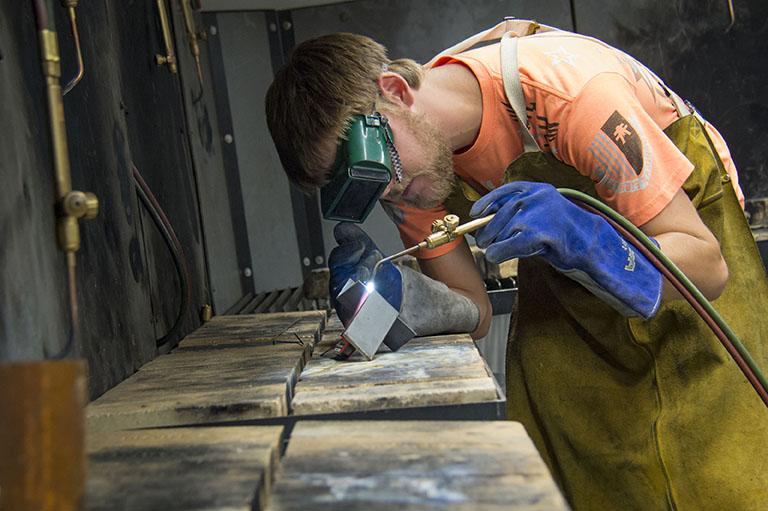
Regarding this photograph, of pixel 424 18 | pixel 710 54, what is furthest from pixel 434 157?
pixel 710 54

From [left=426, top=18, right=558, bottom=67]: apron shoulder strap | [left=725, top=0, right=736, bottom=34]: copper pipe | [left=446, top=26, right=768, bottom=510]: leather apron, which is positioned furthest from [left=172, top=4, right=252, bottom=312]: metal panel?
[left=725, top=0, right=736, bottom=34]: copper pipe

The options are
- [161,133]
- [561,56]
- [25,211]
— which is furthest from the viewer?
[161,133]

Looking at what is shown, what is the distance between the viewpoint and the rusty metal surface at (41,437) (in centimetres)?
76

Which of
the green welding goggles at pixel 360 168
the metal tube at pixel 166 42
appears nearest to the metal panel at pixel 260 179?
the metal tube at pixel 166 42

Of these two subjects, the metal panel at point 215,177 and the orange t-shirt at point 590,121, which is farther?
the metal panel at point 215,177

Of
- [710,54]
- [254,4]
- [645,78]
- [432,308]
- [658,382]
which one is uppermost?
[254,4]

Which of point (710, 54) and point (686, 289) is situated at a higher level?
point (710, 54)

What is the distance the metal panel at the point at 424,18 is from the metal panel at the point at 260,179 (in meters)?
0.36

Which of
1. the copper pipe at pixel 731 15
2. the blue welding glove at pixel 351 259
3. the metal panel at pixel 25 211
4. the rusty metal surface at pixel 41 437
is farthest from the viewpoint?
the copper pipe at pixel 731 15

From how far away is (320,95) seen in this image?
182 centimetres

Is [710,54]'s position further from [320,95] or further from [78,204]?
[78,204]

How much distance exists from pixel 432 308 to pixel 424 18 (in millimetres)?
1905

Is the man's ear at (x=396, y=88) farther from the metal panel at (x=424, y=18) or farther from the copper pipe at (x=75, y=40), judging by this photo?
the metal panel at (x=424, y=18)

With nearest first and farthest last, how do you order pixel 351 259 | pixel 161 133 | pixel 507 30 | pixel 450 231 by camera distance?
pixel 450 231, pixel 351 259, pixel 507 30, pixel 161 133
